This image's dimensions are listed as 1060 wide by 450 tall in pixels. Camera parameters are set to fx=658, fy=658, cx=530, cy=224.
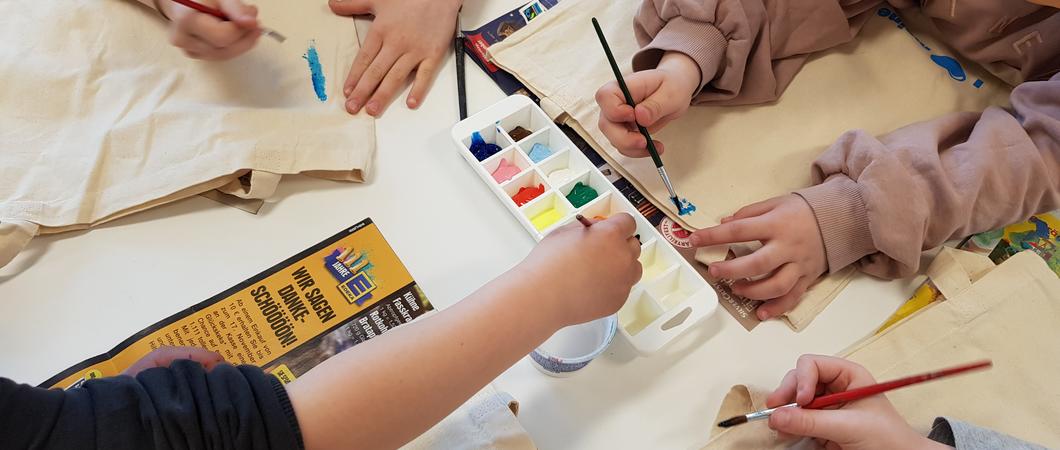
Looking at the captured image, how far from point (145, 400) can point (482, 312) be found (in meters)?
0.23

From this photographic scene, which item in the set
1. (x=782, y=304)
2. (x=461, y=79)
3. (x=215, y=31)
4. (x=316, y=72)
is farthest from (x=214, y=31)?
(x=782, y=304)

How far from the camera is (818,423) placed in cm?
49

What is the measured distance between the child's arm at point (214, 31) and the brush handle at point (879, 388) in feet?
1.99

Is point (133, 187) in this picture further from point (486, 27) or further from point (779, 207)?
point (779, 207)

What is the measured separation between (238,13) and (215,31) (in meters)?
0.03

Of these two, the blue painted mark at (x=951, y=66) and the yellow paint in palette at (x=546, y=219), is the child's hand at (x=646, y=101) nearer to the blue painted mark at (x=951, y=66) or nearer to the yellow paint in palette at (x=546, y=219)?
the yellow paint in palette at (x=546, y=219)

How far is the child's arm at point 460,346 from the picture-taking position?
45 centimetres

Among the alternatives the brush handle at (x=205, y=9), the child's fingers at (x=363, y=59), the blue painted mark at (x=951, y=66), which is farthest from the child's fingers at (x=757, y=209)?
the brush handle at (x=205, y=9)

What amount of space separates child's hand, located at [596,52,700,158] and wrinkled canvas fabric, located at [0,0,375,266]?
0.81 ft

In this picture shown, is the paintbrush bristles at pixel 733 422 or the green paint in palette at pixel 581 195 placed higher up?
the green paint in palette at pixel 581 195

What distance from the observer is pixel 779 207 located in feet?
2.05

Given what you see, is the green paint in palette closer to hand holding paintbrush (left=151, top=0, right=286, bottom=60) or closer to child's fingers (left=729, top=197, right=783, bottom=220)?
child's fingers (left=729, top=197, right=783, bottom=220)

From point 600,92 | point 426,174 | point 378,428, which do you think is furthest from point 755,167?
point 378,428

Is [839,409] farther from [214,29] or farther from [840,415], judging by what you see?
[214,29]
